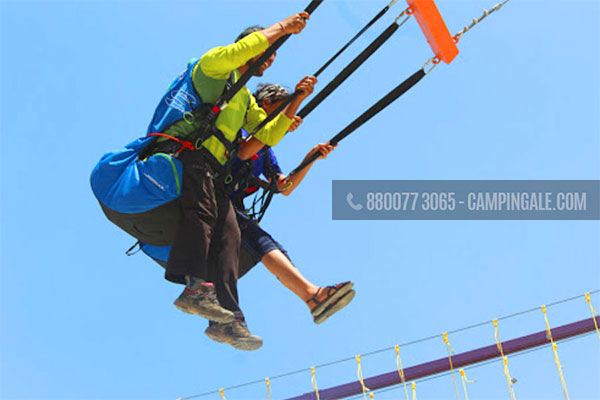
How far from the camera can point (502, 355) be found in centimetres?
715

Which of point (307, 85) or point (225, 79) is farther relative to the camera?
point (307, 85)

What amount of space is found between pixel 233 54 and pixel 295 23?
0.36 m

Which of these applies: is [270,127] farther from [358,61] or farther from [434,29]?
[434,29]

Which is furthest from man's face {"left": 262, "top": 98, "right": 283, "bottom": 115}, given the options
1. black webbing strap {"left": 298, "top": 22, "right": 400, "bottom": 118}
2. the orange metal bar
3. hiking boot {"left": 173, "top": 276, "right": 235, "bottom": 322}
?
hiking boot {"left": 173, "top": 276, "right": 235, "bottom": 322}

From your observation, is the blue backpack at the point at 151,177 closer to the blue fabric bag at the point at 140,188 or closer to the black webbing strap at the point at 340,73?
the blue fabric bag at the point at 140,188

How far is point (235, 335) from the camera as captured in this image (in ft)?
15.7

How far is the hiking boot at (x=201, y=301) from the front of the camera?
4.55 m

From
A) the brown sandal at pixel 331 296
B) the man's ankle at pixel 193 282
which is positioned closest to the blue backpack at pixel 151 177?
the man's ankle at pixel 193 282

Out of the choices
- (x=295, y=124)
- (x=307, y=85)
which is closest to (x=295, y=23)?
(x=307, y=85)

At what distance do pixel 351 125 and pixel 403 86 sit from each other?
1.37 feet

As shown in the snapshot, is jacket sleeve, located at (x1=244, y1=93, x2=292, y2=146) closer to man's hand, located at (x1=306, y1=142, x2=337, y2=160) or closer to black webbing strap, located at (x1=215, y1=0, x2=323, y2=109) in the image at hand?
man's hand, located at (x1=306, y1=142, x2=337, y2=160)

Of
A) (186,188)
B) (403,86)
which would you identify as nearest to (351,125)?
(403,86)

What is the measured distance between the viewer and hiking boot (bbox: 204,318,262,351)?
15.7 ft

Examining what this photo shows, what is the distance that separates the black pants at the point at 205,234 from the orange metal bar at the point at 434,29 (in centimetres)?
138
